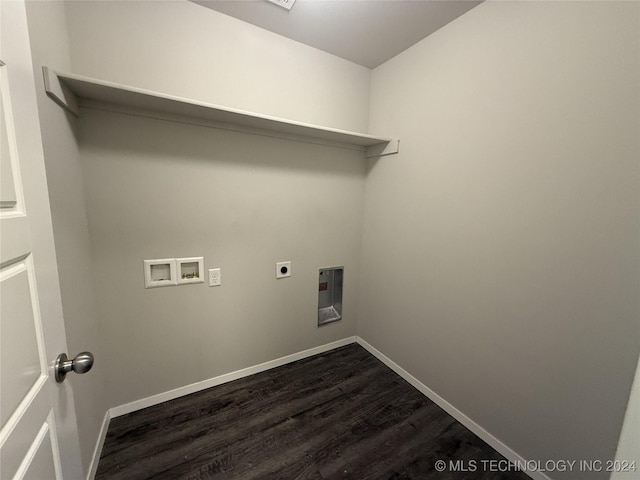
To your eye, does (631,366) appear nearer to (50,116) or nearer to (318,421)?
(318,421)

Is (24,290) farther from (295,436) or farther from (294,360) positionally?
(294,360)

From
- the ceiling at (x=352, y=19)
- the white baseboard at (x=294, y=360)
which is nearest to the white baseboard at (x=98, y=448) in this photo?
the white baseboard at (x=294, y=360)

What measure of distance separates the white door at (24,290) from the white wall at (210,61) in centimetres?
98

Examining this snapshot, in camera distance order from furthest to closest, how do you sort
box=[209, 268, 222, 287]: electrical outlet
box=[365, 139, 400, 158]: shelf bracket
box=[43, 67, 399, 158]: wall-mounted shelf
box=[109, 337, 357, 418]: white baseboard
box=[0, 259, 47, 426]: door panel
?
box=[365, 139, 400, 158]: shelf bracket < box=[209, 268, 222, 287]: electrical outlet < box=[109, 337, 357, 418]: white baseboard < box=[43, 67, 399, 158]: wall-mounted shelf < box=[0, 259, 47, 426]: door panel

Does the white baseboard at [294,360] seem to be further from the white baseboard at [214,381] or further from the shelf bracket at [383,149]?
the shelf bracket at [383,149]

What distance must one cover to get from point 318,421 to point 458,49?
255 cm

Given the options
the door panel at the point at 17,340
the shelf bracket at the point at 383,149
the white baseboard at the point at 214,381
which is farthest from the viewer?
the shelf bracket at the point at 383,149

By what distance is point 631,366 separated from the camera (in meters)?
1.00

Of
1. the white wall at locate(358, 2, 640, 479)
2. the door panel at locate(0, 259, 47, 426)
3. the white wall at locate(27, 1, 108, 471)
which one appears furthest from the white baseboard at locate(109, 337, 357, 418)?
the door panel at locate(0, 259, 47, 426)

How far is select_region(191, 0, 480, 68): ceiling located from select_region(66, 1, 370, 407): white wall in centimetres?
9

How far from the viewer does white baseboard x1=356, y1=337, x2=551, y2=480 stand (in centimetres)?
136

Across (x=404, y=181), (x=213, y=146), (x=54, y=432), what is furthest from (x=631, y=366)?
(x=213, y=146)

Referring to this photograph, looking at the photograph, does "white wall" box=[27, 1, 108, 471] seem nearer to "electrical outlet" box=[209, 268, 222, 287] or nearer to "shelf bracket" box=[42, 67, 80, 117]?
"shelf bracket" box=[42, 67, 80, 117]

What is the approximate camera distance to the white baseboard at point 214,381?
1607 millimetres
